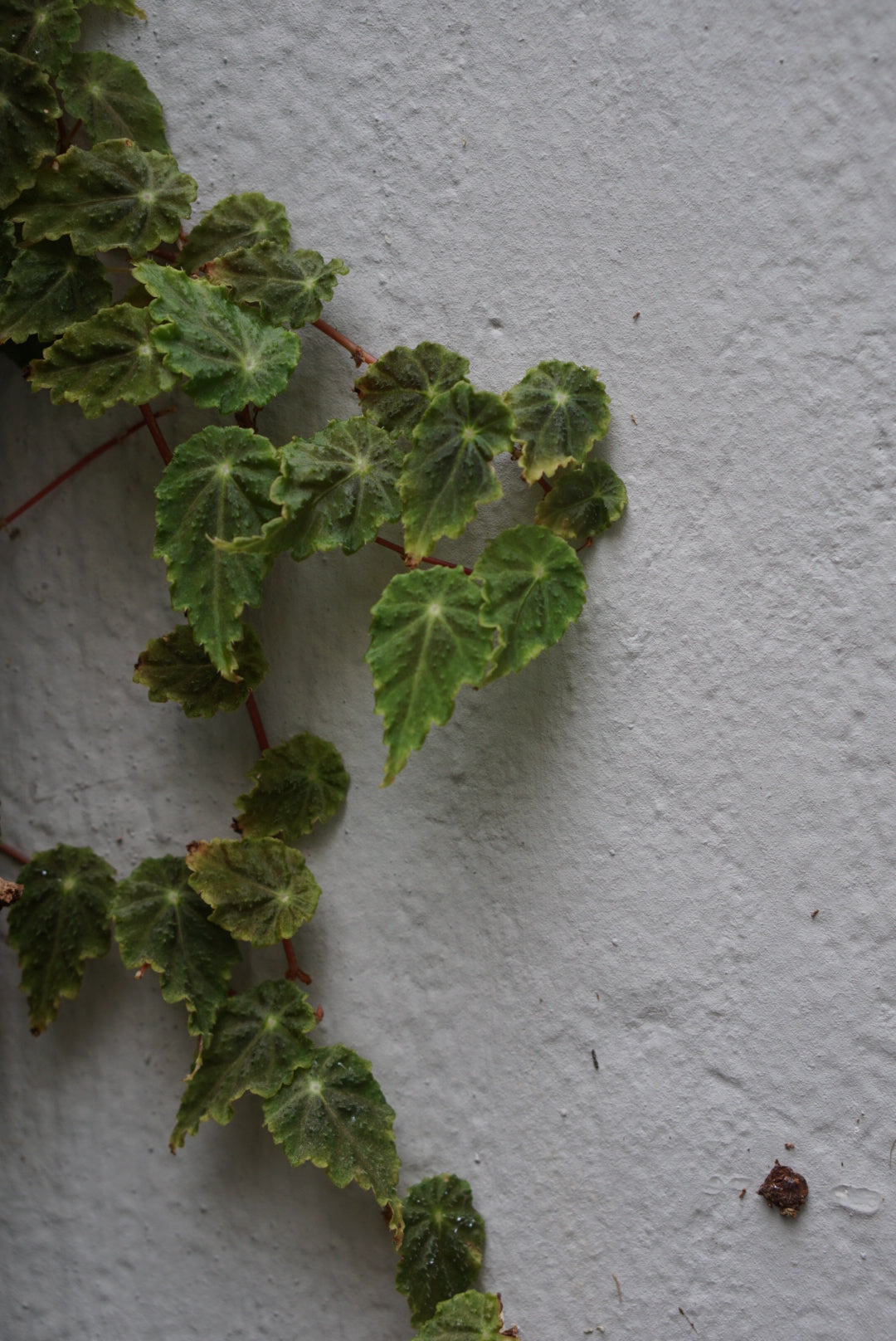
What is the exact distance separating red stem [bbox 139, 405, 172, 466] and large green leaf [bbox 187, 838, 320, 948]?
513mm

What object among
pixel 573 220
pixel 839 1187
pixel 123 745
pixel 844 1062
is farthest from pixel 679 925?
pixel 573 220

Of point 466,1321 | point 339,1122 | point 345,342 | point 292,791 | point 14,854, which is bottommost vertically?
point 466,1321

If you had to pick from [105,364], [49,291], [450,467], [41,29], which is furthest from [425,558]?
[41,29]

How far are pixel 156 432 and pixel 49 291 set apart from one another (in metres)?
0.20

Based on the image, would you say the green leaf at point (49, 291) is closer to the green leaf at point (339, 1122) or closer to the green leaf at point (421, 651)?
the green leaf at point (421, 651)

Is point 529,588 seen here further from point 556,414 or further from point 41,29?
point 41,29

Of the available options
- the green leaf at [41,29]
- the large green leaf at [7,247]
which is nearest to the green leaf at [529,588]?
the large green leaf at [7,247]

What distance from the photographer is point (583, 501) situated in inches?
46.6

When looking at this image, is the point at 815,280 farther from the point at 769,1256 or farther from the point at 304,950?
the point at 769,1256

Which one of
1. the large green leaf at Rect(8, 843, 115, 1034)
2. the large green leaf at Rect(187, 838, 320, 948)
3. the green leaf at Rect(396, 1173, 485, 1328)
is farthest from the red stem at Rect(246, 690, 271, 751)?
the green leaf at Rect(396, 1173, 485, 1328)

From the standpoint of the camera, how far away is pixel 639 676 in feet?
3.97

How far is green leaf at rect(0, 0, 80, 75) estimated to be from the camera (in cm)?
119

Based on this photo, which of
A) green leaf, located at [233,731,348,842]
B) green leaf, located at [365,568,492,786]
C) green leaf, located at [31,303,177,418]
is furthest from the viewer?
green leaf, located at [233,731,348,842]

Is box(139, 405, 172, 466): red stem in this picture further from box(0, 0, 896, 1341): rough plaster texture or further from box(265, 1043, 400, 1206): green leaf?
box(265, 1043, 400, 1206): green leaf
